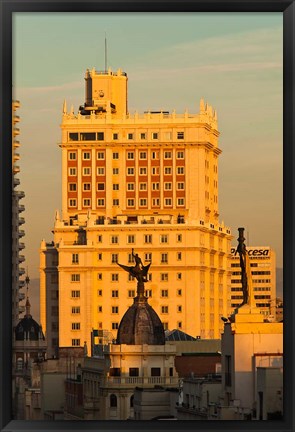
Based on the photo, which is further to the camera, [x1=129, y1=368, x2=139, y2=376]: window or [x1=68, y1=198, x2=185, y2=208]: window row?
[x1=68, y1=198, x2=185, y2=208]: window row

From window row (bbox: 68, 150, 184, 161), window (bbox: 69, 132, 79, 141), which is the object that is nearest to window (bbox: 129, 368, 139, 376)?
window row (bbox: 68, 150, 184, 161)

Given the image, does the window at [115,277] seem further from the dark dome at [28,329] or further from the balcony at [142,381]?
the balcony at [142,381]

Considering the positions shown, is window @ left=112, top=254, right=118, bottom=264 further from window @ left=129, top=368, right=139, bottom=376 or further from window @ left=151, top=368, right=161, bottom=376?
window @ left=151, top=368, right=161, bottom=376

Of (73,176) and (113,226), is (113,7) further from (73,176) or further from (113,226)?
(73,176)

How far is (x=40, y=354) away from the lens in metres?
68.5

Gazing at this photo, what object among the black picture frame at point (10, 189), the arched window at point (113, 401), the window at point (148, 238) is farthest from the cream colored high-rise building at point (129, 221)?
the black picture frame at point (10, 189)

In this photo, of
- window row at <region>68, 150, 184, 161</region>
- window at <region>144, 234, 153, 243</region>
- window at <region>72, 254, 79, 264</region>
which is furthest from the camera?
window row at <region>68, 150, 184, 161</region>

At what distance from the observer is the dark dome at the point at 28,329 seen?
6994 cm

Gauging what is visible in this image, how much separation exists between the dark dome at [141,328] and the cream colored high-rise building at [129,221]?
3583 cm

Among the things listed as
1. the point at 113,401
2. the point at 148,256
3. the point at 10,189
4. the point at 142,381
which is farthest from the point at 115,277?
the point at 10,189

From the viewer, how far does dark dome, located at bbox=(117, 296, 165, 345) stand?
3978 centimetres

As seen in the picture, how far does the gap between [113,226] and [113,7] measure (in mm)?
77776

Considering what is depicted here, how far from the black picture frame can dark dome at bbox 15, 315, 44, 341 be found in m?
62.9

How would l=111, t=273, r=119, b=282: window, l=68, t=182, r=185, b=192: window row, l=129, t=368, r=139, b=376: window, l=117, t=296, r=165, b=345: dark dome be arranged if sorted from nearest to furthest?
l=129, t=368, r=139, b=376: window → l=117, t=296, r=165, b=345: dark dome → l=111, t=273, r=119, b=282: window → l=68, t=182, r=185, b=192: window row
